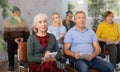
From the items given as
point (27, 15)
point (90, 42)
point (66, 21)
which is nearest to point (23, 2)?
point (27, 15)

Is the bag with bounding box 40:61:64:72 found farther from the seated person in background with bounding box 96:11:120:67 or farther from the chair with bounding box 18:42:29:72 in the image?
the seated person in background with bounding box 96:11:120:67

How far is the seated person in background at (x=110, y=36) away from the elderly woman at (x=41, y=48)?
1633 millimetres

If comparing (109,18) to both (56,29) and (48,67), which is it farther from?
(48,67)

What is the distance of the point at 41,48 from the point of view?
2.95 m

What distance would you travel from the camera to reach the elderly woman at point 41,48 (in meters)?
2.85

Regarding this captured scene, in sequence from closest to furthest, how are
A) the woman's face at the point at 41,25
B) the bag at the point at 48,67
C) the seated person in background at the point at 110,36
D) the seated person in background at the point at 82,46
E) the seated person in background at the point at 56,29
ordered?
the bag at the point at 48,67, the woman's face at the point at 41,25, the seated person in background at the point at 82,46, the seated person in background at the point at 56,29, the seated person in background at the point at 110,36

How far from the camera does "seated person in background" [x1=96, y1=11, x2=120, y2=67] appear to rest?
443 centimetres

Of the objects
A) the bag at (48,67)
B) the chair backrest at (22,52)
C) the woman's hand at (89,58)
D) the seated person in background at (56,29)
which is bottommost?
the bag at (48,67)

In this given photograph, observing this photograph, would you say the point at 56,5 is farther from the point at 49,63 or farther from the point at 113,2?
the point at 49,63

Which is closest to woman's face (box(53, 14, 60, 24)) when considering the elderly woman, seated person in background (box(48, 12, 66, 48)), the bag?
seated person in background (box(48, 12, 66, 48))

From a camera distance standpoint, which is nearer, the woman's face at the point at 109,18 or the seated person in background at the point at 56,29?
the seated person in background at the point at 56,29

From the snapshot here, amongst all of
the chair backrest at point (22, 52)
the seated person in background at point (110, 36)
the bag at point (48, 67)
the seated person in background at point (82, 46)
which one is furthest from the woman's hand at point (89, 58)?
the seated person in background at point (110, 36)

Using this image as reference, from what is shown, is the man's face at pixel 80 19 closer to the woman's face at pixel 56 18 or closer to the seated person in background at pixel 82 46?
the seated person in background at pixel 82 46

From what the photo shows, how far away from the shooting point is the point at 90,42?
11.0 feet
